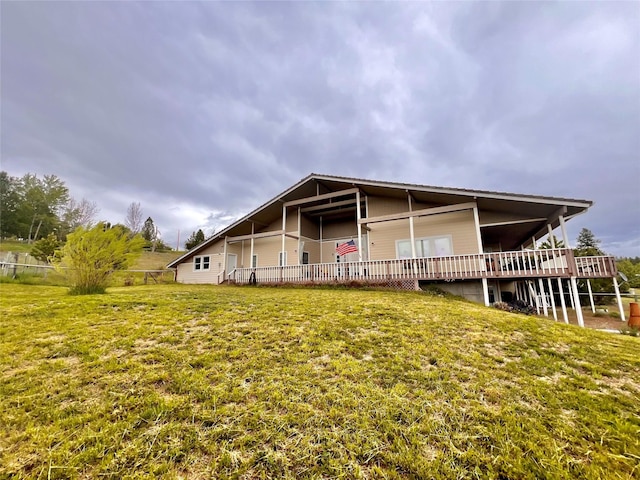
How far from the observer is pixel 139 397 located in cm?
298

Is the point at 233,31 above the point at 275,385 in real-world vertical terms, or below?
above

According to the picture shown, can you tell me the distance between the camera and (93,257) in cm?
915

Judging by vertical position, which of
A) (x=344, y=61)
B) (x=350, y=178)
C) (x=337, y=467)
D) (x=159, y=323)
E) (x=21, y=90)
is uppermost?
(x=344, y=61)

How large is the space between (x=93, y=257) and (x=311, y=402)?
9.95 m

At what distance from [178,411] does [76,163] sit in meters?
34.3

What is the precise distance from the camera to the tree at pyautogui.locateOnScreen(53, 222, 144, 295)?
8.99m

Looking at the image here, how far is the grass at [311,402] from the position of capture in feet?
7.14

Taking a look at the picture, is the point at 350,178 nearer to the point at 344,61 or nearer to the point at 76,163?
the point at 344,61

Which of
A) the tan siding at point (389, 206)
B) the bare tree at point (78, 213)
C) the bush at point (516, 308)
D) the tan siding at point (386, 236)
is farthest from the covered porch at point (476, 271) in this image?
the bare tree at point (78, 213)

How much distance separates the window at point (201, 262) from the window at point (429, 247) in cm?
1453

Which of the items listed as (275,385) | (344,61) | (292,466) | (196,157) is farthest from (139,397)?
(196,157)

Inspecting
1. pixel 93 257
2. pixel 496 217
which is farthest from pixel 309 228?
pixel 93 257

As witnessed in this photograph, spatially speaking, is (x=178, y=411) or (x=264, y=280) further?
(x=264, y=280)

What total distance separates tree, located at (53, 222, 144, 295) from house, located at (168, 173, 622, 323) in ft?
27.2
